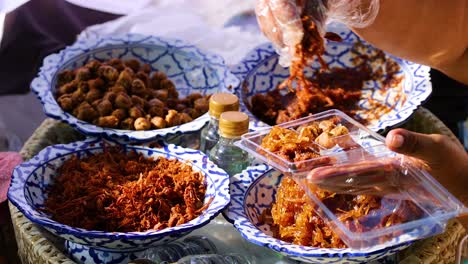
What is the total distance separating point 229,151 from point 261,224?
0.21m

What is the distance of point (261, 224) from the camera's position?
127cm

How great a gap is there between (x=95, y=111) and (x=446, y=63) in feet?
2.80

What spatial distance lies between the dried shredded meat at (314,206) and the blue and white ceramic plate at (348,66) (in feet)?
1.23

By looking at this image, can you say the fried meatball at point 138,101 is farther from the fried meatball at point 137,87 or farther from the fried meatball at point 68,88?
the fried meatball at point 68,88

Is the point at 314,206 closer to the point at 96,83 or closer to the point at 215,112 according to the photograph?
the point at 215,112

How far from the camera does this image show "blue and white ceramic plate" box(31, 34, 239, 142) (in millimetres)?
1689

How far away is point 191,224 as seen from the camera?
3.81 ft

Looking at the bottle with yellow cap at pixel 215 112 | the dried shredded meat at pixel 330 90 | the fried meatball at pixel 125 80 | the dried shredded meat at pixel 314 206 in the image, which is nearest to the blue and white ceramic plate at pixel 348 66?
the dried shredded meat at pixel 330 90

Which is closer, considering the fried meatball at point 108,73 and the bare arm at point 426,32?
the bare arm at point 426,32

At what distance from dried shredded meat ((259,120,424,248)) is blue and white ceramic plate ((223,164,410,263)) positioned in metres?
0.03

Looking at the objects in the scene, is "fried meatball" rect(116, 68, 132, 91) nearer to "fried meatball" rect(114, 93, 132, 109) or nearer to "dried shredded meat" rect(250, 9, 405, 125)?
"fried meatball" rect(114, 93, 132, 109)

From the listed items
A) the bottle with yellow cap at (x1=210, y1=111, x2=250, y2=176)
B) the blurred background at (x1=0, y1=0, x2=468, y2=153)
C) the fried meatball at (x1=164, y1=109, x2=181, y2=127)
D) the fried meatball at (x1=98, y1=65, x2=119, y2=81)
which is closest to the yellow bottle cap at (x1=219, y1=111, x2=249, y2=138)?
the bottle with yellow cap at (x1=210, y1=111, x2=250, y2=176)

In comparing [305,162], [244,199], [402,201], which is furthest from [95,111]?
[402,201]

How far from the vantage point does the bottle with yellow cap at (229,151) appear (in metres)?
1.35
